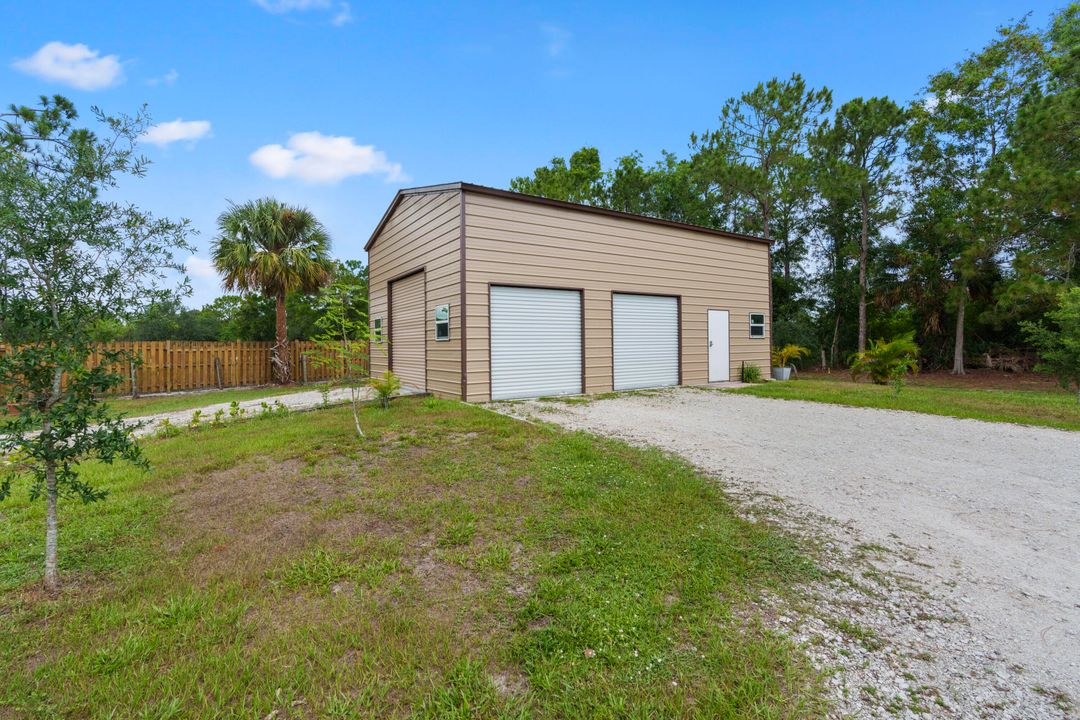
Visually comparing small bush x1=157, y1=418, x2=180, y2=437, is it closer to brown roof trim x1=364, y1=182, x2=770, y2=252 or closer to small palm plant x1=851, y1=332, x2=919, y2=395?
brown roof trim x1=364, y1=182, x2=770, y2=252

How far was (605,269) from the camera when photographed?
10.1 metres

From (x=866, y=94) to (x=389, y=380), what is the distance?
71.6ft

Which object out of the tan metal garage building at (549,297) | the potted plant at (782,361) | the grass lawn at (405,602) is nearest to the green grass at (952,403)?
the tan metal garage building at (549,297)

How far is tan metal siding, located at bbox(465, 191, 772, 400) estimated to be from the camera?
8.51 metres

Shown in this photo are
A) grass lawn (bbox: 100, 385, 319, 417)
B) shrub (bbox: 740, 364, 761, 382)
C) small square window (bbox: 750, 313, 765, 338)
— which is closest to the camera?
grass lawn (bbox: 100, 385, 319, 417)

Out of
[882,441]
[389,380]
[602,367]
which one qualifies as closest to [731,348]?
[602,367]

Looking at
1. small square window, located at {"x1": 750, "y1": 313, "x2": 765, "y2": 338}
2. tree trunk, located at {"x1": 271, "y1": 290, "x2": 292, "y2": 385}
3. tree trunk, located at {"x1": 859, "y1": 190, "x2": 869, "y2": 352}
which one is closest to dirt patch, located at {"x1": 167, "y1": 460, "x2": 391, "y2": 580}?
tree trunk, located at {"x1": 271, "y1": 290, "x2": 292, "y2": 385}

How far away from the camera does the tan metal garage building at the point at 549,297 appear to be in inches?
337

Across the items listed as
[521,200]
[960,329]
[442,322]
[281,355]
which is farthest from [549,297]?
[960,329]

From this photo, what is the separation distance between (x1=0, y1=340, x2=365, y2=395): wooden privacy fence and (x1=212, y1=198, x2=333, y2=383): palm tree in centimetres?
148

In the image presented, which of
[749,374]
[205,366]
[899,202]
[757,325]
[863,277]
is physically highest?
[899,202]

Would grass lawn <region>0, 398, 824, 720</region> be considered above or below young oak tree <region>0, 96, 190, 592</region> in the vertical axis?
below

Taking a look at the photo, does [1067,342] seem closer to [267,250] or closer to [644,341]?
[644,341]

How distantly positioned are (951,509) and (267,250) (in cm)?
1691
